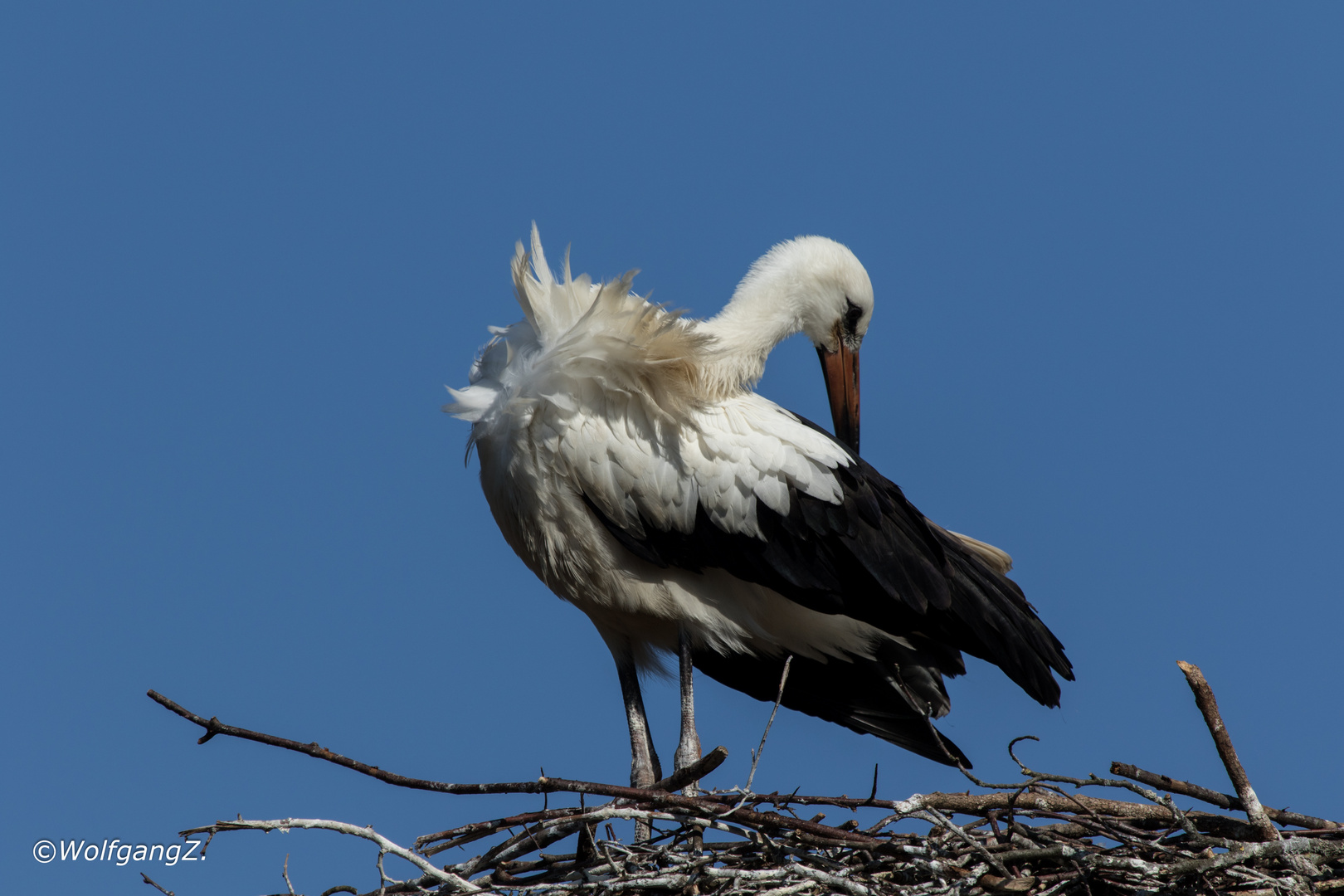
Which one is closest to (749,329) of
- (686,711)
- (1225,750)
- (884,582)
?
(884,582)

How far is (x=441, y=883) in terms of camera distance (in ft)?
14.0

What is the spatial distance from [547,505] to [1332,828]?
8.36 ft

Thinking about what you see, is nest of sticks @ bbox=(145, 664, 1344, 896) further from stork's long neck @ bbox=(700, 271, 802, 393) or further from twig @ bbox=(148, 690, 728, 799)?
stork's long neck @ bbox=(700, 271, 802, 393)

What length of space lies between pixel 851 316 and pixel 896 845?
2.23 m

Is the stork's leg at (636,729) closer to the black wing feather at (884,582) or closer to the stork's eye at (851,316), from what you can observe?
the black wing feather at (884,582)

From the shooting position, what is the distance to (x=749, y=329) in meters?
5.40

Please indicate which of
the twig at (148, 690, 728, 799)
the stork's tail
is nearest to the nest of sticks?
the twig at (148, 690, 728, 799)

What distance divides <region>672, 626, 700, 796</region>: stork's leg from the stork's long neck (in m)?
0.89

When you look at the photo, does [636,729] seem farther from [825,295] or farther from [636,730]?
[825,295]

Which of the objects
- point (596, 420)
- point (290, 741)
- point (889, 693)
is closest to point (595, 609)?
point (596, 420)

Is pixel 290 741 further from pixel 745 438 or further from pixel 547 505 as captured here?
pixel 745 438

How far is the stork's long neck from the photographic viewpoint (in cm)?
527

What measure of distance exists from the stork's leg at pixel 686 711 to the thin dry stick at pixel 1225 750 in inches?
70.7

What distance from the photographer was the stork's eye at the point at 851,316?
5675mm
